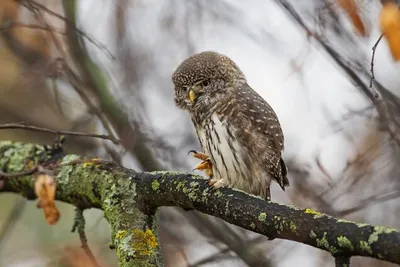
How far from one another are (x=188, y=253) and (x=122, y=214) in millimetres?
2728

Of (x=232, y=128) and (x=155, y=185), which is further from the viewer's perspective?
(x=232, y=128)

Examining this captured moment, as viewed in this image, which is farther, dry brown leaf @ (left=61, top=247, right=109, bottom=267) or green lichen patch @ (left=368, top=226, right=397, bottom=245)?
dry brown leaf @ (left=61, top=247, right=109, bottom=267)

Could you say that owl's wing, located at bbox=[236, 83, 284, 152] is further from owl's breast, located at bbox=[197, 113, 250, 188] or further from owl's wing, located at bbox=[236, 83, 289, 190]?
owl's breast, located at bbox=[197, 113, 250, 188]

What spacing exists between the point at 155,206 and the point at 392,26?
5.11 ft

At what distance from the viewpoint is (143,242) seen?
3658 millimetres

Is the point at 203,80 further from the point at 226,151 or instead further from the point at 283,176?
the point at 283,176

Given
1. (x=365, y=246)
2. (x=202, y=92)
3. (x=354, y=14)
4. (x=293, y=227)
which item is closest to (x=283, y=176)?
(x=202, y=92)

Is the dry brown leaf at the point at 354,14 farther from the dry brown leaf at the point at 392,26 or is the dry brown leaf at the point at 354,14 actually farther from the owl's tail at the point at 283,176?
the owl's tail at the point at 283,176

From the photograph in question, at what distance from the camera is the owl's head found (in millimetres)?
4961

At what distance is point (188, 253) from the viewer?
6453mm

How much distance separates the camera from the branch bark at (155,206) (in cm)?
253

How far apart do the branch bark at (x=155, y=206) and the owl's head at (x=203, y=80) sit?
40.1 inches

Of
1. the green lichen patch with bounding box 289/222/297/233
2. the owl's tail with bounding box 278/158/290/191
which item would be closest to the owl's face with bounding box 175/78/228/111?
the owl's tail with bounding box 278/158/290/191

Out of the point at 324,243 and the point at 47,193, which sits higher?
the point at 47,193
